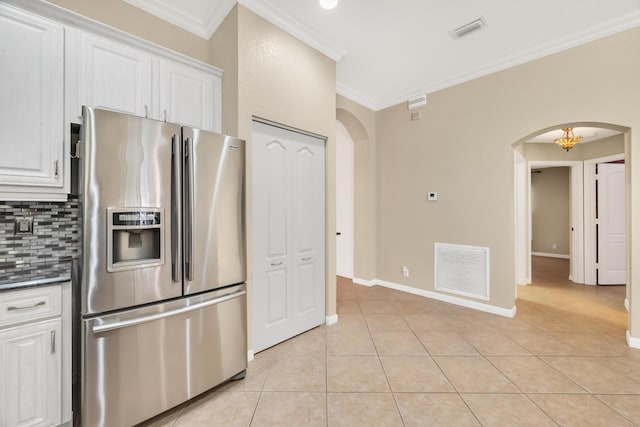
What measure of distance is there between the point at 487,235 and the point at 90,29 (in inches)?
172

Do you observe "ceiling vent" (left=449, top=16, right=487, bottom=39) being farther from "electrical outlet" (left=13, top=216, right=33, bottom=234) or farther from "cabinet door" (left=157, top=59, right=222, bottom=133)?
"electrical outlet" (left=13, top=216, right=33, bottom=234)

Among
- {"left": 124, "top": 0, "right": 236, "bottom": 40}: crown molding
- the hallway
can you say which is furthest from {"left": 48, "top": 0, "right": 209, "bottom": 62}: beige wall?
the hallway

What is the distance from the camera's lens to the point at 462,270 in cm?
355

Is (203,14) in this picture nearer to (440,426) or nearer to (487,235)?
(440,426)

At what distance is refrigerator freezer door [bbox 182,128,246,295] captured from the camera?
5.59 ft

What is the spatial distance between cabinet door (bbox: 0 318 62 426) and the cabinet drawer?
0.04 m

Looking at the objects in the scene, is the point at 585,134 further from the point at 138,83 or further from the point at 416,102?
the point at 138,83

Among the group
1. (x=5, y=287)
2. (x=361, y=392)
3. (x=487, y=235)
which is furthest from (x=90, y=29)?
(x=487, y=235)

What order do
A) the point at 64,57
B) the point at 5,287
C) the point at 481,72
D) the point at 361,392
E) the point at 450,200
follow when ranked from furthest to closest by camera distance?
the point at 450,200 → the point at 481,72 → the point at 361,392 → the point at 64,57 → the point at 5,287

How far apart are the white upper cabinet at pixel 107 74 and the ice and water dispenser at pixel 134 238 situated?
33.9 inches

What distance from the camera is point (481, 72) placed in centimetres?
334

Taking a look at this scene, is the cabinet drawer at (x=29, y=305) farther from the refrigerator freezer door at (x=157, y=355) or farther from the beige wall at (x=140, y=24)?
the beige wall at (x=140, y=24)

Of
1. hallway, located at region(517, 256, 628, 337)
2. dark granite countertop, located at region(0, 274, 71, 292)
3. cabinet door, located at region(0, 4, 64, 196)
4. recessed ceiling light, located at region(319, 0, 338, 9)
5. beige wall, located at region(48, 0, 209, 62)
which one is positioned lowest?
hallway, located at region(517, 256, 628, 337)

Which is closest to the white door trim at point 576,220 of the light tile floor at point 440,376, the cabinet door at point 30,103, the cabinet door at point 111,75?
the light tile floor at point 440,376
